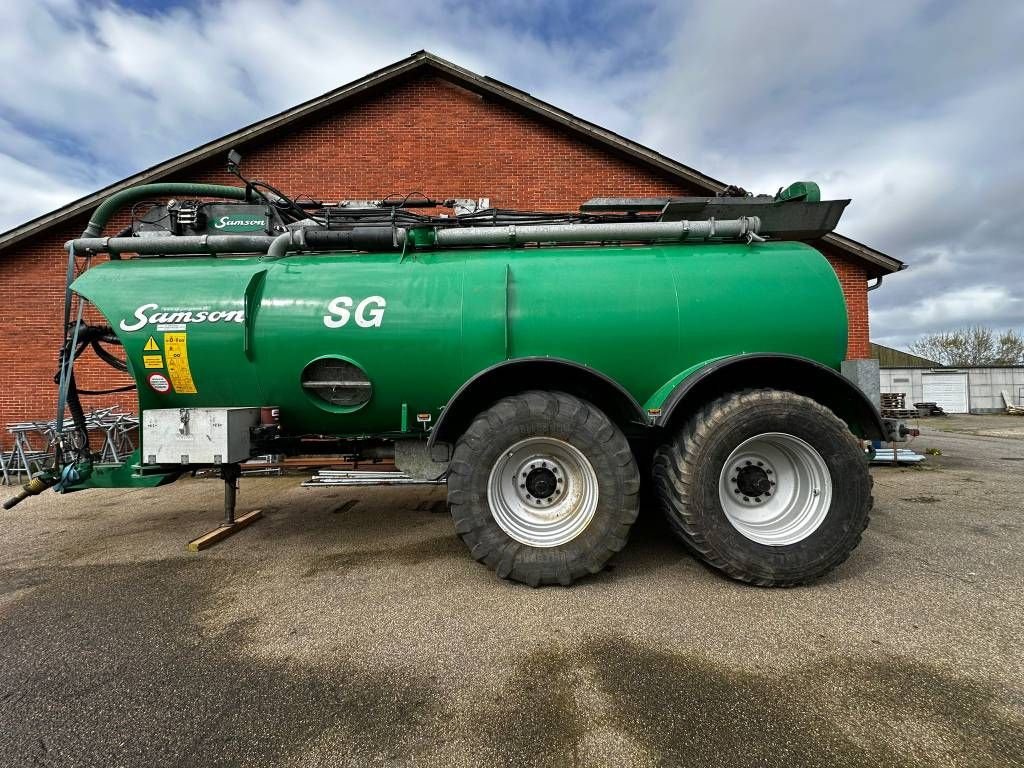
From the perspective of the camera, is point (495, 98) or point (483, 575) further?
point (495, 98)

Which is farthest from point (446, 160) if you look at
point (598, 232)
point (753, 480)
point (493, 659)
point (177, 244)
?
point (493, 659)

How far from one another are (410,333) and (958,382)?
2860 cm

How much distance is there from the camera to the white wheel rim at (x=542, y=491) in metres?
2.93

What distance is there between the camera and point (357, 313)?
3219 mm

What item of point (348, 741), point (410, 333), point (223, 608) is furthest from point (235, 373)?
point (348, 741)

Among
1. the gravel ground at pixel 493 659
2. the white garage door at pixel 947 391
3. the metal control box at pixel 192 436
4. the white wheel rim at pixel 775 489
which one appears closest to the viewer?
the gravel ground at pixel 493 659

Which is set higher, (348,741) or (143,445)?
(143,445)

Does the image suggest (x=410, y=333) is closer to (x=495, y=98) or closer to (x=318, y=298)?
(x=318, y=298)

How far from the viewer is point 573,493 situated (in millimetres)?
3014

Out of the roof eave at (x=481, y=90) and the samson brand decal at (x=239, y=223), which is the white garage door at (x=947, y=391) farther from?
the samson brand decal at (x=239, y=223)

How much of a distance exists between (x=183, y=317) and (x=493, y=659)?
3.24 metres

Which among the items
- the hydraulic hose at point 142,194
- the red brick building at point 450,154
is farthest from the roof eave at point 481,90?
the hydraulic hose at point 142,194

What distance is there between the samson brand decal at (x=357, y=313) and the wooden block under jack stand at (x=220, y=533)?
226 cm

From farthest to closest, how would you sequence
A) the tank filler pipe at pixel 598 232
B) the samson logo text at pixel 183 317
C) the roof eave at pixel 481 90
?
the roof eave at pixel 481 90, the tank filler pipe at pixel 598 232, the samson logo text at pixel 183 317
